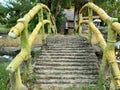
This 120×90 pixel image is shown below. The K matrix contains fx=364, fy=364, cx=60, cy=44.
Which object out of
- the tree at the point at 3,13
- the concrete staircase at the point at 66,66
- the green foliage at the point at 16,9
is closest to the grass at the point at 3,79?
the concrete staircase at the point at 66,66

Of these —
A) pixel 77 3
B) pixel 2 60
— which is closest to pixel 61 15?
pixel 77 3

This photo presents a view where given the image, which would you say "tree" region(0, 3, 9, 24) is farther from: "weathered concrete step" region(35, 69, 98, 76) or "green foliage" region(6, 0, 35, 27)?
"weathered concrete step" region(35, 69, 98, 76)

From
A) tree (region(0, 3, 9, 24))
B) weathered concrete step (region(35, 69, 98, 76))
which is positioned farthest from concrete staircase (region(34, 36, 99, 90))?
tree (region(0, 3, 9, 24))

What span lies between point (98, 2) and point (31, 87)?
402 inches

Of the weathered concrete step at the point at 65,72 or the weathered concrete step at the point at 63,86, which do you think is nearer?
the weathered concrete step at the point at 63,86

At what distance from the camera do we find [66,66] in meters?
6.91

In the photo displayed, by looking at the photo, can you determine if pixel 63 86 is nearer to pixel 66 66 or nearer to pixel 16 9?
pixel 66 66

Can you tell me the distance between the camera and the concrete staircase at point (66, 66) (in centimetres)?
627

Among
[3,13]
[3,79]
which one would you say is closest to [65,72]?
[3,79]

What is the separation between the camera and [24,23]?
18.2ft

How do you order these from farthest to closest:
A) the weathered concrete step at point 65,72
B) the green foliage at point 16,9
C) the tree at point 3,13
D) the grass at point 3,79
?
1. the tree at point 3,13
2. the green foliage at point 16,9
3. the weathered concrete step at point 65,72
4. the grass at point 3,79

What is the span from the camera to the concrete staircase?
6.27m

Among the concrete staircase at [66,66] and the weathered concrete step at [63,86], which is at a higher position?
the concrete staircase at [66,66]

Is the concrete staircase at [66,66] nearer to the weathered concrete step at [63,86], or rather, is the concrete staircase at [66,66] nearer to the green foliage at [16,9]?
the weathered concrete step at [63,86]
